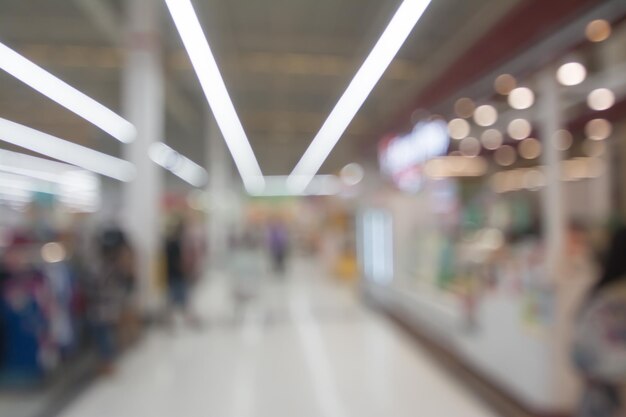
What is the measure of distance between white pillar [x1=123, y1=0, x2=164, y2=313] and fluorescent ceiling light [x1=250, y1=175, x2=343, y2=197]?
45.1 ft

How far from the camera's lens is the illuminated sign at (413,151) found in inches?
243

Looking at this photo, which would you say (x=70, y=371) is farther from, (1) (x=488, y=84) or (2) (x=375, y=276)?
(2) (x=375, y=276)

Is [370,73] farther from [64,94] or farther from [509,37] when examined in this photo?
[64,94]

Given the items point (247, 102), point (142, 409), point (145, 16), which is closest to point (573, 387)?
point (142, 409)

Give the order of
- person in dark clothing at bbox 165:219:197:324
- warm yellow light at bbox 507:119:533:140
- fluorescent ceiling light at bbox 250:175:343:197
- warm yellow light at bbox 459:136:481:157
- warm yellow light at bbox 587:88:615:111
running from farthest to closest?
fluorescent ceiling light at bbox 250:175:343:197 → warm yellow light at bbox 459:136:481:157 → person in dark clothing at bbox 165:219:197:324 → warm yellow light at bbox 507:119:533:140 → warm yellow light at bbox 587:88:615:111

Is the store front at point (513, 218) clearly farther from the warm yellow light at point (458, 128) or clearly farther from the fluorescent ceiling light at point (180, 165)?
the fluorescent ceiling light at point (180, 165)

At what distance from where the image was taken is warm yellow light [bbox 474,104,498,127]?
5.80 m

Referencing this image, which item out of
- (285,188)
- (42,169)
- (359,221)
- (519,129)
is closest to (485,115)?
(519,129)

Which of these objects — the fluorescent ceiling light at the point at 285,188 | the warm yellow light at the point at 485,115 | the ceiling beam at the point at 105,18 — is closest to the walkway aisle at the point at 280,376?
the warm yellow light at the point at 485,115

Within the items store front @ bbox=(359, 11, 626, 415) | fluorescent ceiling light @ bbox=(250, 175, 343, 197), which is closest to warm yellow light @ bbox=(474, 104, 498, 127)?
store front @ bbox=(359, 11, 626, 415)

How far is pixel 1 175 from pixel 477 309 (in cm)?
484

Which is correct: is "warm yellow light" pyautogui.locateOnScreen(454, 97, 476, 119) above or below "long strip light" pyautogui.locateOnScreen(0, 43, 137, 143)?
below

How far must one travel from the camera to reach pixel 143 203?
6.52 meters

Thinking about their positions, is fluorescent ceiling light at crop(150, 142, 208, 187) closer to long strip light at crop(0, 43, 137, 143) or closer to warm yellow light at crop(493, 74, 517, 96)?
long strip light at crop(0, 43, 137, 143)
